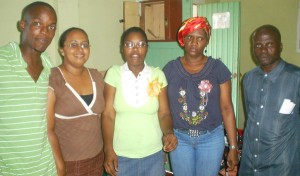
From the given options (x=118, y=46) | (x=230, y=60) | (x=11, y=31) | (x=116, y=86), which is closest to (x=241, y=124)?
(x=230, y=60)

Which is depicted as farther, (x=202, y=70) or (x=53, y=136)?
(x=202, y=70)

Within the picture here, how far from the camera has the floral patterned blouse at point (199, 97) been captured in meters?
2.01

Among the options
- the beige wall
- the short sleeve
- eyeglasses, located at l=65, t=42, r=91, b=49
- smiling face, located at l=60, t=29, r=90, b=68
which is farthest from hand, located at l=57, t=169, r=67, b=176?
the beige wall

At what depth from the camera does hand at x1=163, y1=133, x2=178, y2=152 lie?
1.89 m

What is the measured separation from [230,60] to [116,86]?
2.13m

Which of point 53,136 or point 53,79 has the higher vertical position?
point 53,79

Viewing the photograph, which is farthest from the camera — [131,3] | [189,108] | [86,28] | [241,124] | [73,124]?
[241,124]

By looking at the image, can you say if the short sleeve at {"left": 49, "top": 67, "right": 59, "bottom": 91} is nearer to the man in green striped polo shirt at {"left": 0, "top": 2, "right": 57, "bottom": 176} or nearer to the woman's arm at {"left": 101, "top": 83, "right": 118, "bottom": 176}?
the man in green striped polo shirt at {"left": 0, "top": 2, "right": 57, "bottom": 176}

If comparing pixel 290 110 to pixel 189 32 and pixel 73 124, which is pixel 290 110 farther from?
pixel 73 124

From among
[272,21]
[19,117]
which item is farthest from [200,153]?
[272,21]

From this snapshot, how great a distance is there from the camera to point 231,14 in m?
3.45

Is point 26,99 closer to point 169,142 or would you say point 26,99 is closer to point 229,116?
point 169,142

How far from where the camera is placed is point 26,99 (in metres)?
1.40

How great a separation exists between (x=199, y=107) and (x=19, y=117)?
1231 mm
